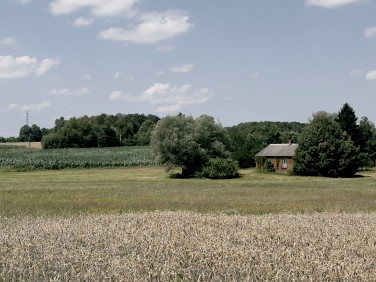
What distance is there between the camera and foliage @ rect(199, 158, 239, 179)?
194 feet

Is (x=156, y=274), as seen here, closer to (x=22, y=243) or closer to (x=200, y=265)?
(x=200, y=265)

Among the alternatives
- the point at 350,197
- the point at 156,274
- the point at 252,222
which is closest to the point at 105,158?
the point at 350,197

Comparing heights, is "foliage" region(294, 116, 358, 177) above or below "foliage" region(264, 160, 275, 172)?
above

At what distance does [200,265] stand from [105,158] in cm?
7889

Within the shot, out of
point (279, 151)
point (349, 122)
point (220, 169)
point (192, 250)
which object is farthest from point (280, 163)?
point (192, 250)

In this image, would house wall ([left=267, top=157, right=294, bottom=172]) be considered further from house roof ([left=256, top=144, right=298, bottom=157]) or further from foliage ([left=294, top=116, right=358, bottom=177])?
foliage ([left=294, top=116, right=358, bottom=177])

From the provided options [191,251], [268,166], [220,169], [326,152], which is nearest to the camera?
[191,251]

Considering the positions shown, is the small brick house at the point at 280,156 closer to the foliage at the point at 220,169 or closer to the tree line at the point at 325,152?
the tree line at the point at 325,152

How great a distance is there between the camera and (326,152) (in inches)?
2441

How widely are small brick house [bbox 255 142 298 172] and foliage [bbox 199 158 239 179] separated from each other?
14.7 metres

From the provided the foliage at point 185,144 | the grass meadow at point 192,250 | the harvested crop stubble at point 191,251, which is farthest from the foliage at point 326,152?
the harvested crop stubble at point 191,251

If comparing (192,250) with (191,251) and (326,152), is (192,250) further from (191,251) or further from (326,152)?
(326,152)

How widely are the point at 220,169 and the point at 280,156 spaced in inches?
675

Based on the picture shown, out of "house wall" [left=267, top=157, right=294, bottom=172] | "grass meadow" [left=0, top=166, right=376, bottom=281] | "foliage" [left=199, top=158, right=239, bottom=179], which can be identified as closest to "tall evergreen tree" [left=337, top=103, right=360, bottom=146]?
"house wall" [left=267, top=157, right=294, bottom=172]
